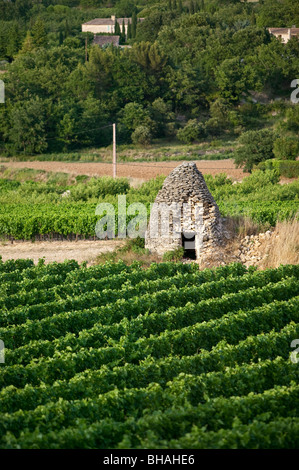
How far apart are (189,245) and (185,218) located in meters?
0.98

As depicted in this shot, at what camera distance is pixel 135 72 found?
60.8m

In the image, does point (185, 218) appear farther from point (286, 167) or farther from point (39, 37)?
point (39, 37)

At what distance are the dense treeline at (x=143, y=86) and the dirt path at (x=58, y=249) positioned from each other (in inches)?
1172

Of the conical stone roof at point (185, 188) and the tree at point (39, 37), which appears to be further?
the tree at point (39, 37)

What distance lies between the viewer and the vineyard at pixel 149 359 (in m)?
7.27

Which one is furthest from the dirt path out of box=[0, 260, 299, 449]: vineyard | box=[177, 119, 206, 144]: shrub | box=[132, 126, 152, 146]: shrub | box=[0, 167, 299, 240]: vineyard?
box=[177, 119, 206, 144]: shrub

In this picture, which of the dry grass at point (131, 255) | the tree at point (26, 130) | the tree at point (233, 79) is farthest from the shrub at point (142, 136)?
the dry grass at point (131, 255)

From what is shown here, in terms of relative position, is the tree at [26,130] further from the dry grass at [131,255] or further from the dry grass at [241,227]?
the dry grass at [241,227]

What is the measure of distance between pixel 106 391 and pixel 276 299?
5.28 metres

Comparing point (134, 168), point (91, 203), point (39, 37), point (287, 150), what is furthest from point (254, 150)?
point (39, 37)

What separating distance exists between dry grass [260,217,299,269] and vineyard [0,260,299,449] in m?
2.23

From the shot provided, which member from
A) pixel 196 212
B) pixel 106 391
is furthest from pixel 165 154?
pixel 106 391
